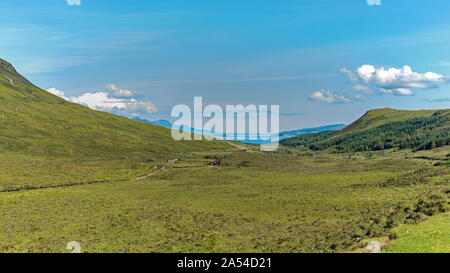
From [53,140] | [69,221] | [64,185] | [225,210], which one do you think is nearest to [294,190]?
[225,210]

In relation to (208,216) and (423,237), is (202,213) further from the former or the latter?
(423,237)

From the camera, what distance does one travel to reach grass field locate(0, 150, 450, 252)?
3269 cm

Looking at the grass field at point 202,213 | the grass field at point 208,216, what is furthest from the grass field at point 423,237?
the grass field at point 208,216

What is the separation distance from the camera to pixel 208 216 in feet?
154

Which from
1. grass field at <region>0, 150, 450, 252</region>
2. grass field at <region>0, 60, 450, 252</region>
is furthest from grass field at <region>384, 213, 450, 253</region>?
grass field at <region>0, 150, 450, 252</region>

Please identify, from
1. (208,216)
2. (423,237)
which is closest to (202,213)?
(208,216)

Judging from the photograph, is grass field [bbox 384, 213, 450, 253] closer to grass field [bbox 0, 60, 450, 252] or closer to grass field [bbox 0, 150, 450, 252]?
grass field [bbox 0, 60, 450, 252]

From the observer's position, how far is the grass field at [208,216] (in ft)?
107

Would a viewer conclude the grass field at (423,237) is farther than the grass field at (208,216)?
No

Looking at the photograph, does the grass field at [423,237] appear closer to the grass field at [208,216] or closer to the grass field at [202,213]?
the grass field at [202,213]

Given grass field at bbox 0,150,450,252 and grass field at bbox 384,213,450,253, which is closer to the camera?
grass field at bbox 384,213,450,253

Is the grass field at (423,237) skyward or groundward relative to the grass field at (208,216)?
skyward
